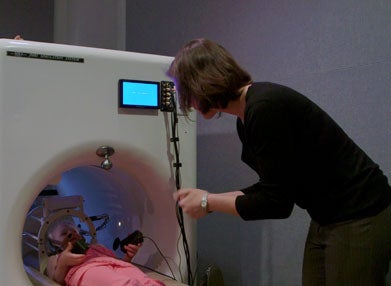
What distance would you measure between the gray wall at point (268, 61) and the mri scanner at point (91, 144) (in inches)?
16.7

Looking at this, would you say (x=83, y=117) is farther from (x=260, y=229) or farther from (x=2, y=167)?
(x=260, y=229)

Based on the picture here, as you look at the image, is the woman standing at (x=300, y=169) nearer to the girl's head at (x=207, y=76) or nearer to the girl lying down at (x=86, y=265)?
the girl's head at (x=207, y=76)


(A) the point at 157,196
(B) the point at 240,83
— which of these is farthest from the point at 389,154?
(A) the point at 157,196

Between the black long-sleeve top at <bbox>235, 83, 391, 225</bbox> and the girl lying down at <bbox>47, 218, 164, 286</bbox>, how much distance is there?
0.48 metres

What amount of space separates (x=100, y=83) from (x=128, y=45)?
4.52 ft

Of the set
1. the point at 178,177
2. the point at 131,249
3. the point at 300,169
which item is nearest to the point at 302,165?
the point at 300,169

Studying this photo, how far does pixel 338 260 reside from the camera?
3.92ft

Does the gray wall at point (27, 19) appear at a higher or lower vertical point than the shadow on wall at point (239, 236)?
higher

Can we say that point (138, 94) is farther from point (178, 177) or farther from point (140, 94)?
point (178, 177)

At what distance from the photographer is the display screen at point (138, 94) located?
1.52 m

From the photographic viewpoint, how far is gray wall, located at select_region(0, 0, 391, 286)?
5.11ft

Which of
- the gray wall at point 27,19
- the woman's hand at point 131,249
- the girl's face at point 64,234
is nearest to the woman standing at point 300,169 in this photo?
the woman's hand at point 131,249

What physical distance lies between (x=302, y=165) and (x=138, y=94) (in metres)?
0.64

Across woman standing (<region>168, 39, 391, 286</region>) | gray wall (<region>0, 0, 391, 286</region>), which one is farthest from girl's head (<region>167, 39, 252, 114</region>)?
gray wall (<region>0, 0, 391, 286</region>)
